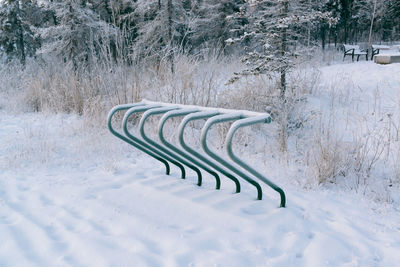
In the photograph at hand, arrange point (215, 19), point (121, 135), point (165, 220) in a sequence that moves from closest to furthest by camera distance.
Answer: point (165, 220) → point (121, 135) → point (215, 19)

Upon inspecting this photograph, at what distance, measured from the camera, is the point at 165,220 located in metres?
2.50

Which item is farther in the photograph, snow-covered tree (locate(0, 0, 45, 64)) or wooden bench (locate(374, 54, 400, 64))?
snow-covered tree (locate(0, 0, 45, 64))

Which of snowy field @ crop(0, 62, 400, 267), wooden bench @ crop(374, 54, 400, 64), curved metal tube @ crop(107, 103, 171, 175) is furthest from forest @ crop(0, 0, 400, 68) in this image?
snowy field @ crop(0, 62, 400, 267)

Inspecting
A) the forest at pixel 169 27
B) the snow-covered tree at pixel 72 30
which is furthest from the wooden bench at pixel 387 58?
the snow-covered tree at pixel 72 30

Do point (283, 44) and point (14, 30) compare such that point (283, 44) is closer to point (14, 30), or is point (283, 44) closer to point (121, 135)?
point (121, 135)

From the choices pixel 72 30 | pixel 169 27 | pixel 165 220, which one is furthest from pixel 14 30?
pixel 165 220

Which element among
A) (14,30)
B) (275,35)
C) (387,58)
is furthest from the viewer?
(14,30)

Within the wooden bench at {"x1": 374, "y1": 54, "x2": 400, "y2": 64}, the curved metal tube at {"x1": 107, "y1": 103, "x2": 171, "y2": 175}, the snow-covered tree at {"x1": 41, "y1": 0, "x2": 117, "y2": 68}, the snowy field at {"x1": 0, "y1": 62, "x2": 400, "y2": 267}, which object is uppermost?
the snow-covered tree at {"x1": 41, "y1": 0, "x2": 117, "y2": 68}

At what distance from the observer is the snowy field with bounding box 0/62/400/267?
205cm

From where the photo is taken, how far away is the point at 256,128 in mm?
5320

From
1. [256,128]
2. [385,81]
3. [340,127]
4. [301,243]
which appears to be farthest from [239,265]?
[385,81]

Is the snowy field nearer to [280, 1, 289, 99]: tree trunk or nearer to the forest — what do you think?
the forest

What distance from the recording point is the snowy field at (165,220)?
2.05 metres

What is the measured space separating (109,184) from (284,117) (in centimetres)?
249
